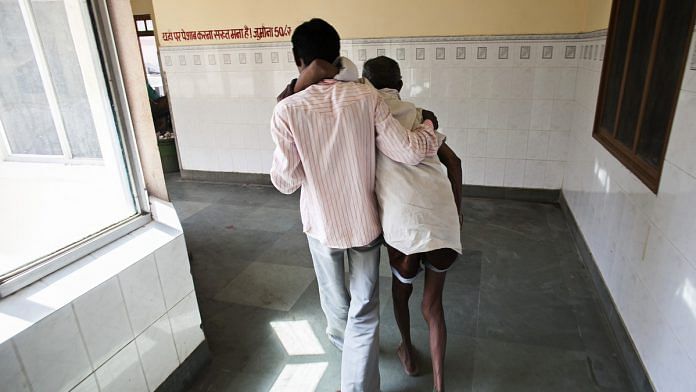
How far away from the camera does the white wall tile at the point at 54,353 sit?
1166mm

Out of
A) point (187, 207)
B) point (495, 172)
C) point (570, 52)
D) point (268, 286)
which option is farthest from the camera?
point (187, 207)

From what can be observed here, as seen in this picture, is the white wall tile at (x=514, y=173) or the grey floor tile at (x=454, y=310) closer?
the grey floor tile at (x=454, y=310)

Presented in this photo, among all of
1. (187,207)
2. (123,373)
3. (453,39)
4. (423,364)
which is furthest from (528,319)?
(187,207)

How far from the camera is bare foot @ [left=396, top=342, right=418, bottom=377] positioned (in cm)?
185

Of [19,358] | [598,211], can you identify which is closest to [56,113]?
[19,358]

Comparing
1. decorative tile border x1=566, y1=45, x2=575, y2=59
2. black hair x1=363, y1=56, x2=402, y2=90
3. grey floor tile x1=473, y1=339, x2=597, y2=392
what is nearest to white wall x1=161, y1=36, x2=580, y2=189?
decorative tile border x1=566, y1=45, x2=575, y2=59

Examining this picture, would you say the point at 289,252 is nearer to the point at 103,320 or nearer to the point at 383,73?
the point at 103,320

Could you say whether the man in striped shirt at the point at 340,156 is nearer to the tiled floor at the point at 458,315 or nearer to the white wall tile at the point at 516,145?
the tiled floor at the point at 458,315

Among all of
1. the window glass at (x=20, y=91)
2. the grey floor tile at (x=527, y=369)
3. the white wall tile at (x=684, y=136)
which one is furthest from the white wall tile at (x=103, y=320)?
the white wall tile at (x=684, y=136)

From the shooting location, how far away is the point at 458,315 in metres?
2.28

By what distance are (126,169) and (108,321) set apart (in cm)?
57

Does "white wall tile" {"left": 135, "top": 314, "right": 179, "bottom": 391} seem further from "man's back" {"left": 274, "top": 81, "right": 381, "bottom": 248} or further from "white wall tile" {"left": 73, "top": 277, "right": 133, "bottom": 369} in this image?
"man's back" {"left": 274, "top": 81, "right": 381, "bottom": 248}

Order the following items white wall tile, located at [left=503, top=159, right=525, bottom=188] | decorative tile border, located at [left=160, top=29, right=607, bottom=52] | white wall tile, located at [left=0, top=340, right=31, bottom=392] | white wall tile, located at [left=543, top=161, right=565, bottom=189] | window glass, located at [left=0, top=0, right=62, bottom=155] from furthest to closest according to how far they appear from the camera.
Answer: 1. white wall tile, located at [left=503, top=159, right=525, bottom=188]
2. white wall tile, located at [left=543, top=161, right=565, bottom=189]
3. decorative tile border, located at [left=160, top=29, right=607, bottom=52]
4. window glass, located at [left=0, top=0, right=62, bottom=155]
5. white wall tile, located at [left=0, top=340, right=31, bottom=392]

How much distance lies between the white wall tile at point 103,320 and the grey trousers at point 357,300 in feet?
2.30
